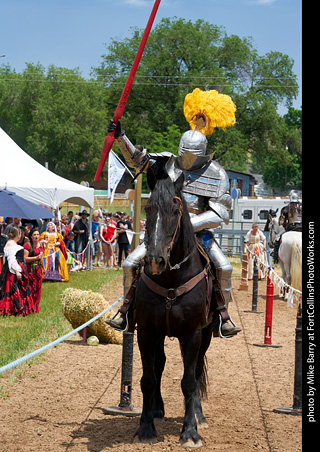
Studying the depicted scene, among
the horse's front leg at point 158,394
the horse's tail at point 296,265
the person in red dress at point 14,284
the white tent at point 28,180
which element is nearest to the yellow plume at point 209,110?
the horse's front leg at point 158,394

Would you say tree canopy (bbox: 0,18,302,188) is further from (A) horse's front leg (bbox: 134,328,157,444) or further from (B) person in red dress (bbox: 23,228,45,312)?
(A) horse's front leg (bbox: 134,328,157,444)

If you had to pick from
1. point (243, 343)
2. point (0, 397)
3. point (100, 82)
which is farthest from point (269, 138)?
point (0, 397)

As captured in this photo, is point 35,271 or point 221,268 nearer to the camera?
point 221,268

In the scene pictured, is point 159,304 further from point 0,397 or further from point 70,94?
point 70,94

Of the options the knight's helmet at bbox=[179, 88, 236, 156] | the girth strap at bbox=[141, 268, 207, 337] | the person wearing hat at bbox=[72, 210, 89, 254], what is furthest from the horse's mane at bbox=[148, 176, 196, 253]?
the person wearing hat at bbox=[72, 210, 89, 254]

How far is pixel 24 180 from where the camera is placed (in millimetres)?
19047

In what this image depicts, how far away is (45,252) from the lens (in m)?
20.0

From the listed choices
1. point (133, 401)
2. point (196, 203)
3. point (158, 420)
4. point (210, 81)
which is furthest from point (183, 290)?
point (210, 81)

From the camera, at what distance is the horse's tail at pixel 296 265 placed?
1473 cm

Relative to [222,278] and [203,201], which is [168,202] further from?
[222,278]

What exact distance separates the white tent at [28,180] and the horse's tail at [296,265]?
788cm

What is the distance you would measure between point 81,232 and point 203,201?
58.7 ft

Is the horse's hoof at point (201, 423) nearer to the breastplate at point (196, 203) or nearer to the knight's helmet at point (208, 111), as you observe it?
the breastplate at point (196, 203)

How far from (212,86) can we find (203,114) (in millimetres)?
54937
